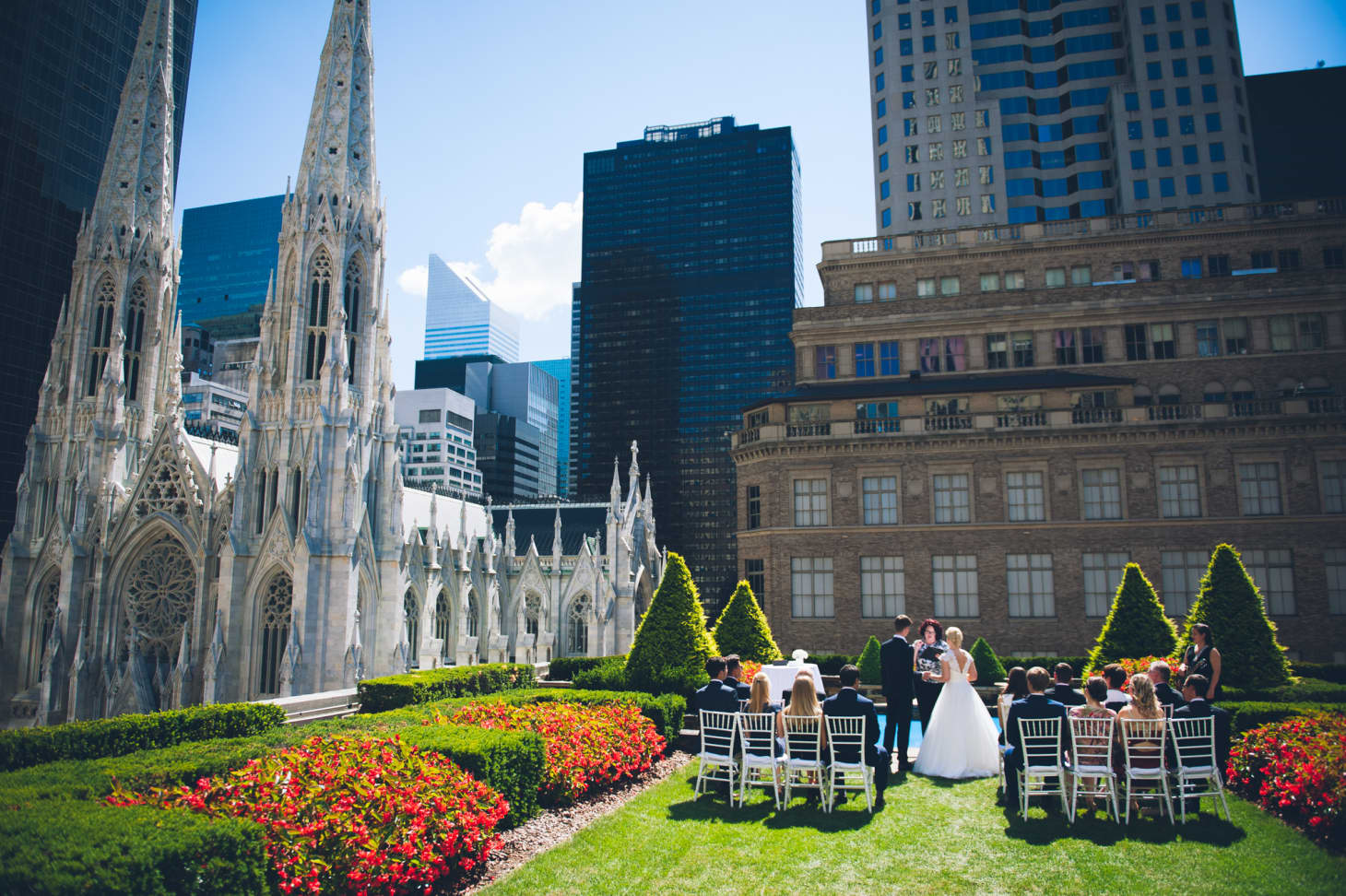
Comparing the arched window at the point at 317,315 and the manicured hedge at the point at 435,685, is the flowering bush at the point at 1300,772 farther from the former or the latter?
the arched window at the point at 317,315

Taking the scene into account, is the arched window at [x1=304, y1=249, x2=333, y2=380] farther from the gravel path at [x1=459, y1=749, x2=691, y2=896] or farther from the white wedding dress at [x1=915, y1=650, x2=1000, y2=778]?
the white wedding dress at [x1=915, y1=650, x2=1000, y2=778]

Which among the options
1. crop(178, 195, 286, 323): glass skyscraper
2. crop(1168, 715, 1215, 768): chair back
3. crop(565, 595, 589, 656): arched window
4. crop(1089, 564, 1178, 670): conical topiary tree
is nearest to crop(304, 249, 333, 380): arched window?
crop(565, 595, 589, 656): arched window

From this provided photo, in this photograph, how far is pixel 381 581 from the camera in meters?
43.5

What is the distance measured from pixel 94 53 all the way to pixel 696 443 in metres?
92.5

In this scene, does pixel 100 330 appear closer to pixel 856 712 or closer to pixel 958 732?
pixel 856 712

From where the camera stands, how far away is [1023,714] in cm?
1121

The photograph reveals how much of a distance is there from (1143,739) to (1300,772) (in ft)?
6.11

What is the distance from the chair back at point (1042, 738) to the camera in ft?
36.2

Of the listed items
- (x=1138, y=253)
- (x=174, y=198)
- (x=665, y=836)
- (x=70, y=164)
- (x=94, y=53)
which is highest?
(x=94, y=53)

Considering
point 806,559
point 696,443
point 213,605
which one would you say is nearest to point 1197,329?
point 806,559

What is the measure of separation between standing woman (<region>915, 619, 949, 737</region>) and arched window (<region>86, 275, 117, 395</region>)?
50.2 meters

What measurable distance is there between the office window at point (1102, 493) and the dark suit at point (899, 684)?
2483 centimetres

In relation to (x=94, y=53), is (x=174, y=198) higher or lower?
lower

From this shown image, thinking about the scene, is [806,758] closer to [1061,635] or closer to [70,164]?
[1061,635]
